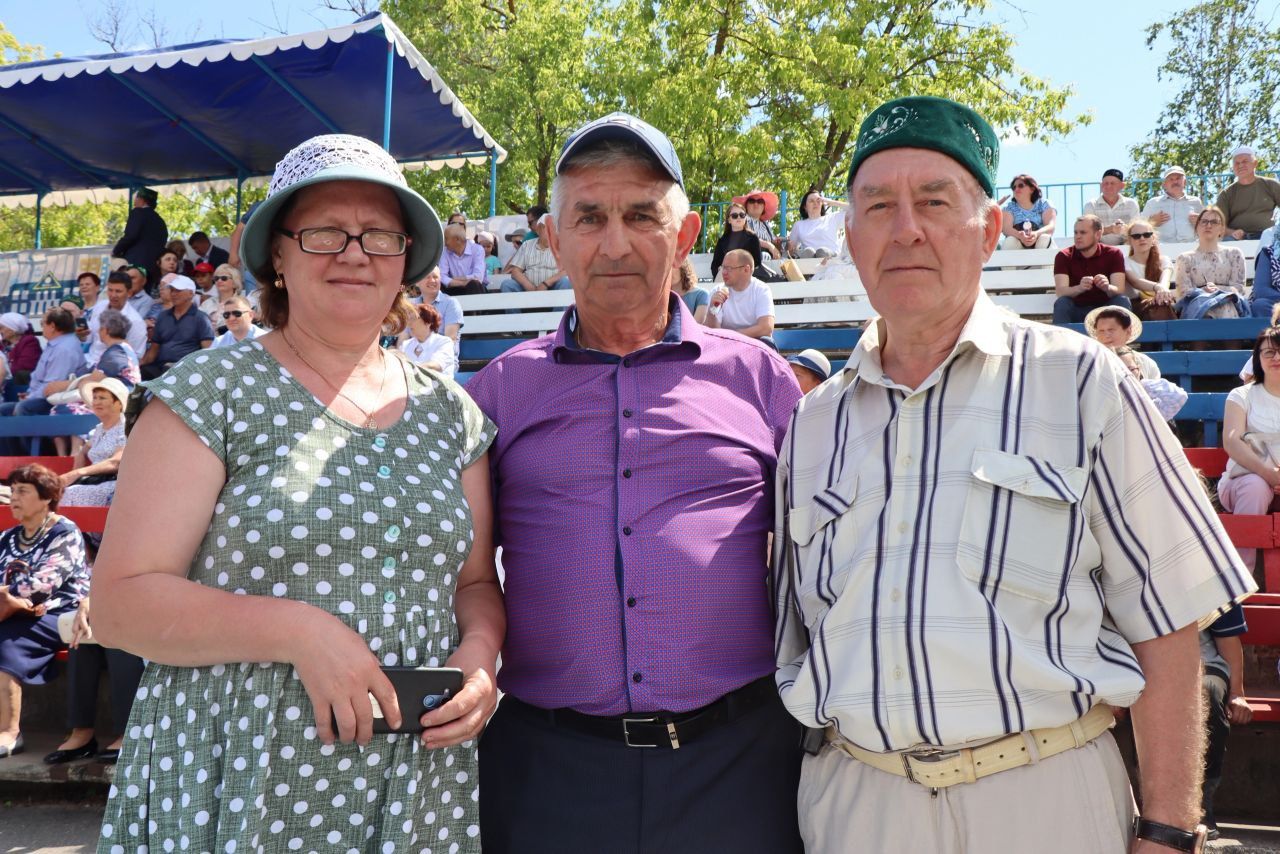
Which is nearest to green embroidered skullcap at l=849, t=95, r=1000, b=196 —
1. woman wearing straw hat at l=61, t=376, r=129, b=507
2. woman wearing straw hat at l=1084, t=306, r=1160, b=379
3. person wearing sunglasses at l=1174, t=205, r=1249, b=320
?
woman wearing straw hat at l=1084, t=306, r=1160, b=379

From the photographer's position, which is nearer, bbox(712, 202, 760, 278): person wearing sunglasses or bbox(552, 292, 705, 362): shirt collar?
bbox(552, 292, 705, 362): shirt collar

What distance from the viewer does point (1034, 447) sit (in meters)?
1.82

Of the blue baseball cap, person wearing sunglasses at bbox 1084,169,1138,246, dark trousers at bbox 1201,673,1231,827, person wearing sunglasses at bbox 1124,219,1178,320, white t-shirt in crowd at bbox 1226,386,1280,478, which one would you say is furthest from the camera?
person wearing sunglasses at bbox 1084,169,1138,246

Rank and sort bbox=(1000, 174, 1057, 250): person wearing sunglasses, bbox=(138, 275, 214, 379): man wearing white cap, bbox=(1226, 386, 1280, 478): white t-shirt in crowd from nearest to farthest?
bbox=(1226, 386, 1280, 478): white t-shirt in crowd < bbox=(138, 275, 214, 379): man wearing white cap < bbox=(1000, 174, 1057, 250): person wearing sunglasses

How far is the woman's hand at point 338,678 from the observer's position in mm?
1683

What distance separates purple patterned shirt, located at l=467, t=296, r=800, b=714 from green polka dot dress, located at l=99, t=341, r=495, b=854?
1.06ft

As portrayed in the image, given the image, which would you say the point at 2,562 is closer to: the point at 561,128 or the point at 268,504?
the point at 268,504

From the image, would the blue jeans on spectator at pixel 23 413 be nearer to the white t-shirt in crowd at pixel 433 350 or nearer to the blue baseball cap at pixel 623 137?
the white t-shirt in crowd at pixel 433 350

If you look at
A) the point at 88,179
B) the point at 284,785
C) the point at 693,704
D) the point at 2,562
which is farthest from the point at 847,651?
the point at 88,179

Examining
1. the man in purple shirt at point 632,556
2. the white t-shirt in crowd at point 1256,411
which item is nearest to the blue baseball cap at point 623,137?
the man in purple shirt at point 632,556

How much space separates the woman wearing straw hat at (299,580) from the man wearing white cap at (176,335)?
9.10m

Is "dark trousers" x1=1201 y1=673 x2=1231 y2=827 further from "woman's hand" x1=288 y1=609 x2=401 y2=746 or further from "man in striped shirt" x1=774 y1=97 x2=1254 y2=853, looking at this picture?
"woman's hand" x1=288 y1=609 x2=401 y2=746

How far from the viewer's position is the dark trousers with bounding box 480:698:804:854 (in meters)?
2.04

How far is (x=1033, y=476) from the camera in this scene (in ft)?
5.87
